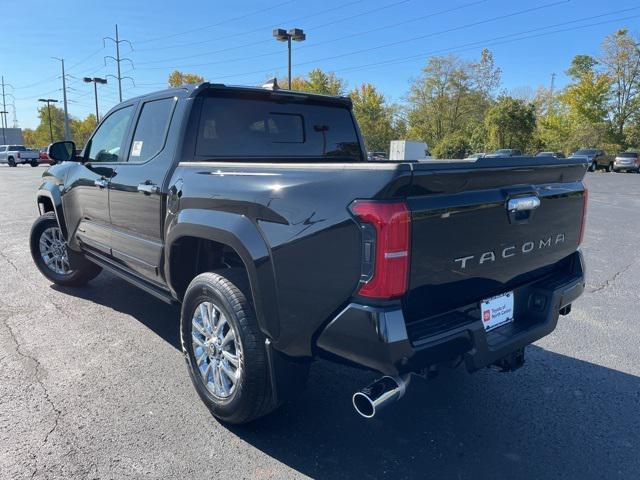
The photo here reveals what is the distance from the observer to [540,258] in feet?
9.06

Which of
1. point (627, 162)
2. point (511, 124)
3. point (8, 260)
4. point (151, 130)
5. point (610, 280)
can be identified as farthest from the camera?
point (511, 124)

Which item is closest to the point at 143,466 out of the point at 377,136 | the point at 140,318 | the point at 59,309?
the point at 140,318

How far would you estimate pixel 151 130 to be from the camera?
146 inches

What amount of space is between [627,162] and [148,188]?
39043 millimetres

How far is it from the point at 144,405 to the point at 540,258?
2578 mm

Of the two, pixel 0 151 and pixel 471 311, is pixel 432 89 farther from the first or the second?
pixel 471 311

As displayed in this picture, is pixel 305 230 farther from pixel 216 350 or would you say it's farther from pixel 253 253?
pixel 216 350

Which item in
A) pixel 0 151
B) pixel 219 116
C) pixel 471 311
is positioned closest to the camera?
pixel 471 311

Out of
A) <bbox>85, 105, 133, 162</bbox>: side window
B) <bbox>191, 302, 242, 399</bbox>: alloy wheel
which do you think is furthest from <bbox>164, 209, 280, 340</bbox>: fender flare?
<bbox>85, 105, 133, 162</bbox>: side window

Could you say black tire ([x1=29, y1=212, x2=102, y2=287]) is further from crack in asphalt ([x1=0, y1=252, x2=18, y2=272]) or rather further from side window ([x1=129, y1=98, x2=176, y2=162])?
side window ([x1=129, y1=98, x2=176, y2=162])

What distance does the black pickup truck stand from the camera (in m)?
2.04

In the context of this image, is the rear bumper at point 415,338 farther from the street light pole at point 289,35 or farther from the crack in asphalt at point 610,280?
the street light pole at point 289,35

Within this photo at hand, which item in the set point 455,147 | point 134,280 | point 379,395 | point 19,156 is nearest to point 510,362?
point 379,395

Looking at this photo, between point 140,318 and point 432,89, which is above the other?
point 432,89
